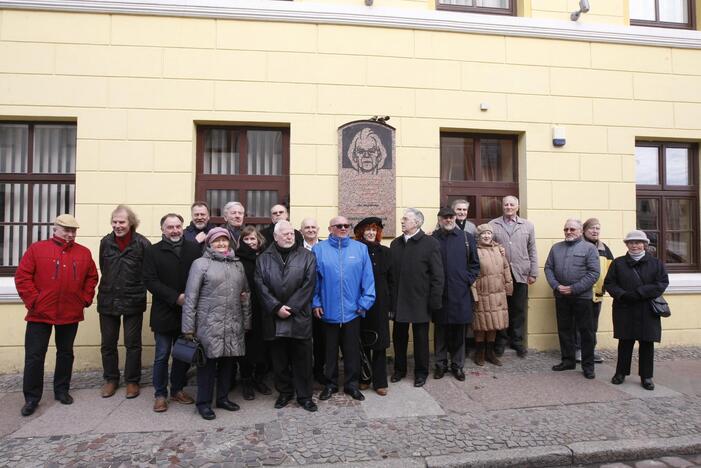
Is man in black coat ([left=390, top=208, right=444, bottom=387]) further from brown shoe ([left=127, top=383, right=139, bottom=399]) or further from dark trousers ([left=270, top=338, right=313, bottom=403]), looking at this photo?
brown shoe ([left=127, top=383, right=139, bottom=399])

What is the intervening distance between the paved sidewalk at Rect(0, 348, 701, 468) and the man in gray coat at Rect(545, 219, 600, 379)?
1.43 feet

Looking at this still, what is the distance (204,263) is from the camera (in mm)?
3852

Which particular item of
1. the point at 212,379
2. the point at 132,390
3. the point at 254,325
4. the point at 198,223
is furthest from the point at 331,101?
the point at 132,390

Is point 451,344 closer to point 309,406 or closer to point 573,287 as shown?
point 573,287

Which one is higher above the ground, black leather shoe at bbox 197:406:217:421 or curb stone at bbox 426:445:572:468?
black leather shoe at bbox 197:406:217:421

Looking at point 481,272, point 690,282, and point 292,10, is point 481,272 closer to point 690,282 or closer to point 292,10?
point 690,282

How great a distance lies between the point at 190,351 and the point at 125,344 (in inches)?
47.0

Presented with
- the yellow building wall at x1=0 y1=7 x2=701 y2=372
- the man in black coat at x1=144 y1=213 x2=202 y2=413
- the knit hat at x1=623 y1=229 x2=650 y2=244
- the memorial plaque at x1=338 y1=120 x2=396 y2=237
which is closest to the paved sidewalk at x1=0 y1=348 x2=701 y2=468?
the man in black coat at x1=144 y1=213 x2=202 y2=413

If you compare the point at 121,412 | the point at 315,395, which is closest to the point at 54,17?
the point at 121,412

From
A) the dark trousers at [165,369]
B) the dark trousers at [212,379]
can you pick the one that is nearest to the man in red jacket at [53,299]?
the dark trousers at [165,369]

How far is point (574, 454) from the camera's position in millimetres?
3281

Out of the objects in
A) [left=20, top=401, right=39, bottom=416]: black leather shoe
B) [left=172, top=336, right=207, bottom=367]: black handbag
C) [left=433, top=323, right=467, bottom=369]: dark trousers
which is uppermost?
[left=172, top=336, right=207, bottom=367]: black handbag

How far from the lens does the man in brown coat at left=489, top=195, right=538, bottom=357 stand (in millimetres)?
5535

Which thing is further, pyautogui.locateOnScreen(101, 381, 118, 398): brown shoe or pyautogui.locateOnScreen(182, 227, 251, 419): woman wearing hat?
pyautogui.locateOnScreen(101, 381, 118, 398): brown shoe
